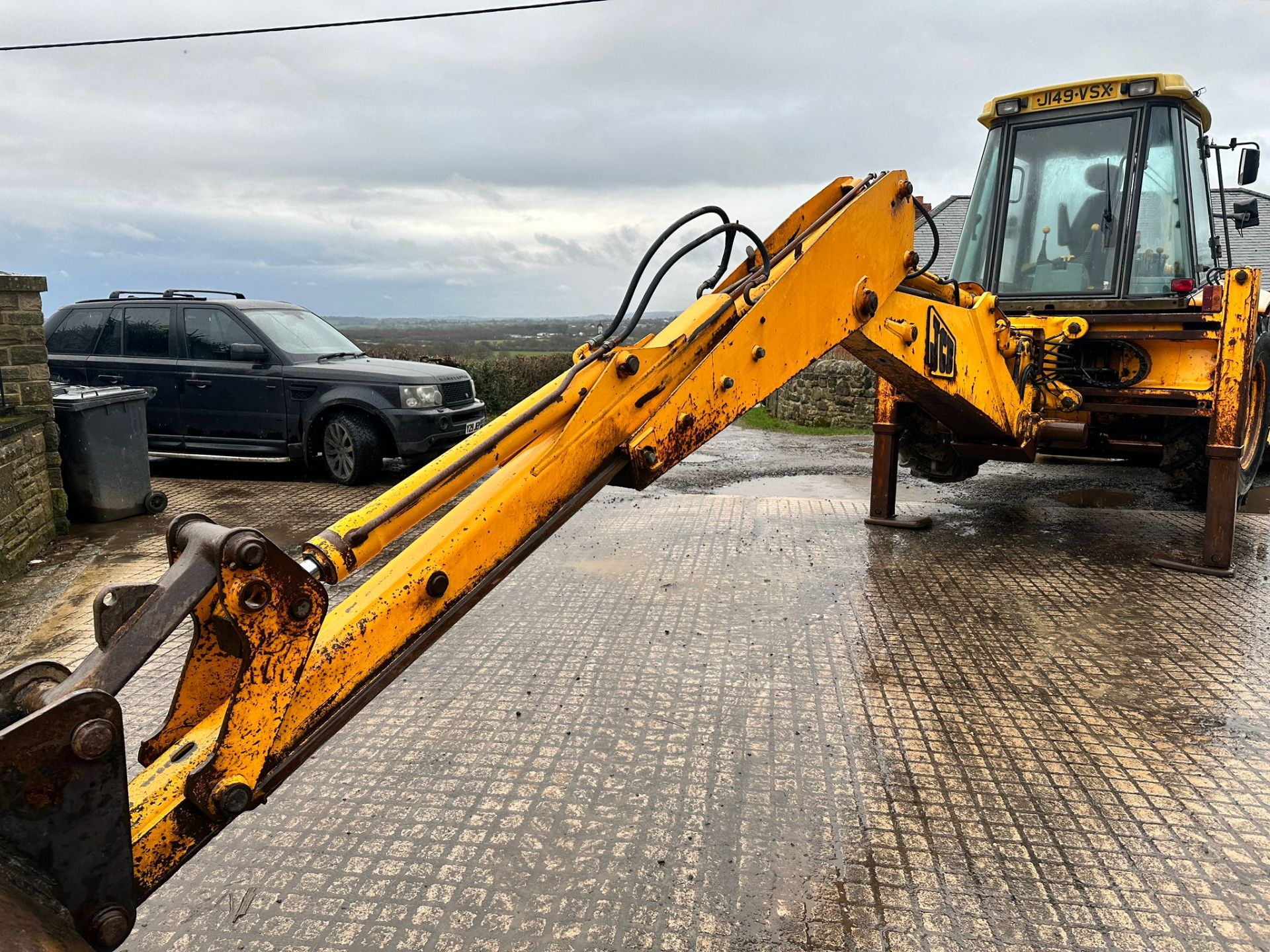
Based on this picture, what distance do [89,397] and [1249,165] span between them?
9077mm

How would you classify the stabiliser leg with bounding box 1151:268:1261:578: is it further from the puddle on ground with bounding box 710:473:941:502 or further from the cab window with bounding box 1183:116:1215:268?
the puddle on ground with bounding box 710:473:941:502

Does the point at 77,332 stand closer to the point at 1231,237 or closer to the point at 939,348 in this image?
the point at 939,348

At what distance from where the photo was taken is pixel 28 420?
7.07m

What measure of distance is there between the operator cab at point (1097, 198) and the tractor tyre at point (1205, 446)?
1.03m

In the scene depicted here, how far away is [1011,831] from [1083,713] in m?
1.13

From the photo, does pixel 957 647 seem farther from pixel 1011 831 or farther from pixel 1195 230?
pixel 1195 230


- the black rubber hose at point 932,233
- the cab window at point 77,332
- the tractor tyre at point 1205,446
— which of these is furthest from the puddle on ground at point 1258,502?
the cab window at point 77,332

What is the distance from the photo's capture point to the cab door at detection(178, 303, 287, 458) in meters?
9.56

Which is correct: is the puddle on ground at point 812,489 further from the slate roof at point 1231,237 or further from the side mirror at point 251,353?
the slate roof at point 1231,237

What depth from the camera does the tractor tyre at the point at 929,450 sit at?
7.40 m

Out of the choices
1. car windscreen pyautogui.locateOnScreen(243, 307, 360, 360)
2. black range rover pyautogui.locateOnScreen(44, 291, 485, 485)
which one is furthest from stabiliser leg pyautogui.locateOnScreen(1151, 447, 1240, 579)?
car windscreen pyautogui.locateOnScreen(243, 307, 360, 360)

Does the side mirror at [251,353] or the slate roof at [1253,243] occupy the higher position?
the slate roof at [1253,243]

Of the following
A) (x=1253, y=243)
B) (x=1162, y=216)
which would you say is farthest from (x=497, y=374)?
(x=1253, y=243)

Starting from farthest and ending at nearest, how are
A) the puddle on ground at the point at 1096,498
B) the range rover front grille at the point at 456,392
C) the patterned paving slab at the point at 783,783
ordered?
the range rover front grille at the point at 456,392, the puddle on ground at the point at 1096,498, the patterned paving slab at the point at 783,783
